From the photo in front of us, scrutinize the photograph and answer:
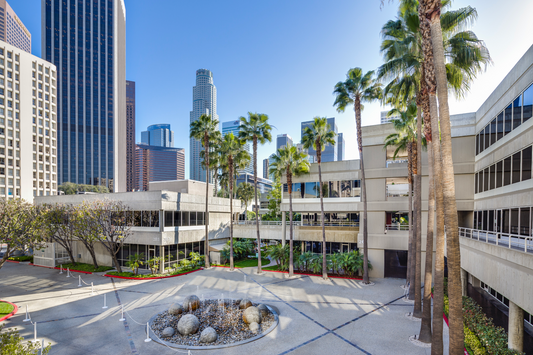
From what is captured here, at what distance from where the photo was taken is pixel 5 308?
16109 mm

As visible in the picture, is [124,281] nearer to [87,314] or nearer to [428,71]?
[87,314]

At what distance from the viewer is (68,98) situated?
129 meters

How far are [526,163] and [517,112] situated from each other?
2.79 m

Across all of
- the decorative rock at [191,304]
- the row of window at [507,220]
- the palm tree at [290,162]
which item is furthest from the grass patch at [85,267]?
the row of window at [507,220]

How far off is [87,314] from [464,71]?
22.6 metres

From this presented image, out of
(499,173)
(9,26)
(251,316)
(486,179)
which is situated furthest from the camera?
(9,26)

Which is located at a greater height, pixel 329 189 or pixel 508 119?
pixel 508 119

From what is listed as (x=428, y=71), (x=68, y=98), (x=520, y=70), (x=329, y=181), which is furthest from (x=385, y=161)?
(x=68, y=98)

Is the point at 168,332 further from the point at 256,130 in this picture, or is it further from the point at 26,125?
the point at 26,125

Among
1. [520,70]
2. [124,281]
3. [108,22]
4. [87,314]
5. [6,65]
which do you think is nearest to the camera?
[520,70]

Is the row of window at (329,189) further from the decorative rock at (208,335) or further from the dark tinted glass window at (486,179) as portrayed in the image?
the decorative rock at (208,335)

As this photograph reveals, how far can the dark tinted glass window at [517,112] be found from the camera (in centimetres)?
1307

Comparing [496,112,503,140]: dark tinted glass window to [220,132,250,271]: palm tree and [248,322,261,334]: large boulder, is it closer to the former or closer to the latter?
[248,322,261,334]: large boulder

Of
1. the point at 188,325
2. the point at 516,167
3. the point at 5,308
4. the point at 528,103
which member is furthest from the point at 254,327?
the point at 528,103
